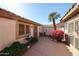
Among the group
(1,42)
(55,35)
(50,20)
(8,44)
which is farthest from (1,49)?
(50,20)

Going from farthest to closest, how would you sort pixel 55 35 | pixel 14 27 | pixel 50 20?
pixel 50 20 < pixel 55 35 < pixel 14 27

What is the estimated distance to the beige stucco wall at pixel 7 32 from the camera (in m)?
5.80

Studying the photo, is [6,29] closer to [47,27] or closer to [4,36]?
[4,36]

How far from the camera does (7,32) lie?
6.41 m

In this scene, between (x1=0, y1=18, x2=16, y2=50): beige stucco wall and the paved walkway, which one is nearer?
(x1=0, y1=18, x2=16, y2=50): beige stucco wall

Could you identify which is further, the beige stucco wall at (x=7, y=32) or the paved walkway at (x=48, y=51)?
the paved walkway at (x=48, y=51)

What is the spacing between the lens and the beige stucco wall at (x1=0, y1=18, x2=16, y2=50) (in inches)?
229

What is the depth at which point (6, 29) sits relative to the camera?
20.6ft

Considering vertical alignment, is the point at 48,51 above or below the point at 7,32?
below

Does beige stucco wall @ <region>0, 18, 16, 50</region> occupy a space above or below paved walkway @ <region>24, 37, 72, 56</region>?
above

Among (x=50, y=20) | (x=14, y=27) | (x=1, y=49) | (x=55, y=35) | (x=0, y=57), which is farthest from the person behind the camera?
(x=50, y=20)

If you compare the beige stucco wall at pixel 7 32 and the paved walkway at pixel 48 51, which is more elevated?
the beige stucco wall at pixel 7 32

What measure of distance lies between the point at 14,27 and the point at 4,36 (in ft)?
4.57

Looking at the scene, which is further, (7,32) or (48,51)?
(48,51)
